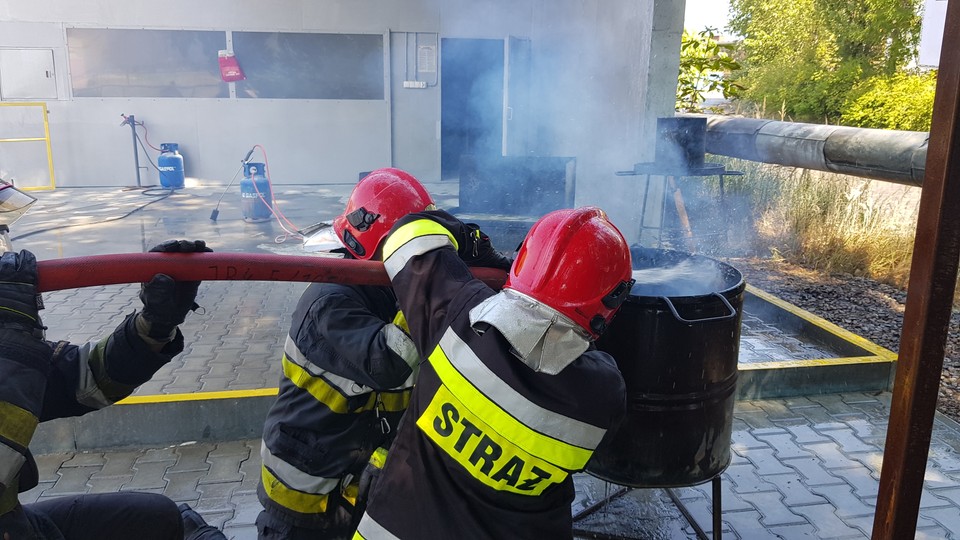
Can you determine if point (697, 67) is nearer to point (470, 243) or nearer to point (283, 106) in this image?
point (283, 106)

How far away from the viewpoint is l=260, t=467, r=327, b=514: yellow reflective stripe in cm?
232

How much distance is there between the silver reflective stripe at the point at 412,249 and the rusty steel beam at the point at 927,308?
1305 mm

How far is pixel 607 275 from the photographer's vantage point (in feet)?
5.95

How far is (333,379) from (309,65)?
435 inches

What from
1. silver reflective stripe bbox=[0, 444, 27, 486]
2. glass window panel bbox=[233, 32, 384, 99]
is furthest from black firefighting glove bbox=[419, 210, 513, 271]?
glass window panel bbox=[233, 32, 384, 99]

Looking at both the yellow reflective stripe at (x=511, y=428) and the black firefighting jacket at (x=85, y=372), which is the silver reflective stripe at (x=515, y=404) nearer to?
the yellow reflective stripe at (x=511, y=428)

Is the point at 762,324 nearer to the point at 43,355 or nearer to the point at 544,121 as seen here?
the point at 544,121

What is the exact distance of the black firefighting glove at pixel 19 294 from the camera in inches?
71.5

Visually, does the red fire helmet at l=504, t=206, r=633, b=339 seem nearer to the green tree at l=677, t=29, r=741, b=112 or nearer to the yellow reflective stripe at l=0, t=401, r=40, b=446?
the yellow reflective stripe at l=0, t=401, r=40, b=446

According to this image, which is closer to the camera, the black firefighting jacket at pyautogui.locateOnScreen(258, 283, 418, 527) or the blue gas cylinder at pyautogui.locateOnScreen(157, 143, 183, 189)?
the black firefighting jacket at pyautogui.locateOnScreen(258, 283, 418, 527)

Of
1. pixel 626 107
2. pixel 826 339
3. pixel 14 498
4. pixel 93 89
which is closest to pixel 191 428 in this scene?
pixel 14 498

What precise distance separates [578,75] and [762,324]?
13.8 feet

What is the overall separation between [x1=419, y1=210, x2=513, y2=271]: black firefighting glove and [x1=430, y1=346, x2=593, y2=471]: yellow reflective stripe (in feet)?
1.76

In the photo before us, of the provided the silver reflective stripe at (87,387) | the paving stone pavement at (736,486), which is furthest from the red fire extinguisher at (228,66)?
the silver reflective stripe at (87,387)
